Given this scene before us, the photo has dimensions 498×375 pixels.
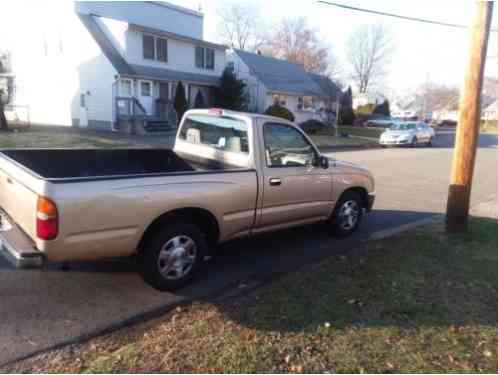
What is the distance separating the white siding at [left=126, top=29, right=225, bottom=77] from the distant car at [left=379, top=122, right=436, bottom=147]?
1277 cm

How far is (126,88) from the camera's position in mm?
23875

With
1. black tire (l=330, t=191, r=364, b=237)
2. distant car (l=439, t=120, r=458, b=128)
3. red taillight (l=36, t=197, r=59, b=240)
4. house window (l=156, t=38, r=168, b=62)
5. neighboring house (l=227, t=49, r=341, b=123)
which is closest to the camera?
red taillight (l=36, t=197, r=59, b=240)

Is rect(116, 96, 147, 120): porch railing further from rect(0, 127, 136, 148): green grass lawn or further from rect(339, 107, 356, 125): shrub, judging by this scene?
rect(339, 107, 356, 125): shrub

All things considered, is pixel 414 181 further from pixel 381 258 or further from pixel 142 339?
pixel 142 339

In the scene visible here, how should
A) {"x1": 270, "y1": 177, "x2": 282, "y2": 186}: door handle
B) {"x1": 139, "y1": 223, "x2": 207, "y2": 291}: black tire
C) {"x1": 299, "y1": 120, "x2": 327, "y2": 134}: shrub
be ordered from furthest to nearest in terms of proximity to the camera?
{"x1": 299, "y1": 120, "x2": 327, "y2": 134}: shrub
{"x1": 270, "y1": 177, "x2": 282, "y2": 186}: door handle
{"x1": 139, "y1": 223, "x2": 207, "y2": 291}: black tire

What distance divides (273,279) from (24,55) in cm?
2900

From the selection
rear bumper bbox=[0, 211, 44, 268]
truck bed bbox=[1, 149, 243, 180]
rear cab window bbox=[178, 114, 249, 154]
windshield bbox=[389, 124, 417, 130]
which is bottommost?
rear bumper bbox=[0, 211, 44, 268]

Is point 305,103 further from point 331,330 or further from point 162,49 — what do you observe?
point 331,330

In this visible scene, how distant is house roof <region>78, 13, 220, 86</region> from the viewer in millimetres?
22969

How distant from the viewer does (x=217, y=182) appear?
4309 millimetres

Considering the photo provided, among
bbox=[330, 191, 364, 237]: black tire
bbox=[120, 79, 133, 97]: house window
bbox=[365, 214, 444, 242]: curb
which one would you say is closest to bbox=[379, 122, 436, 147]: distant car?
bbox=[120, 79, 133, 97]: house window

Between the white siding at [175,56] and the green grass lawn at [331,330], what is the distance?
75.0 feet

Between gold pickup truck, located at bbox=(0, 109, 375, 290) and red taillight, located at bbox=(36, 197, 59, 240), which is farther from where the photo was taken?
gold pickup truck, located at bbox=(0, 109, 375, 290)

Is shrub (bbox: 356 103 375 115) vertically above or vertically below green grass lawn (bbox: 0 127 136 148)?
above
